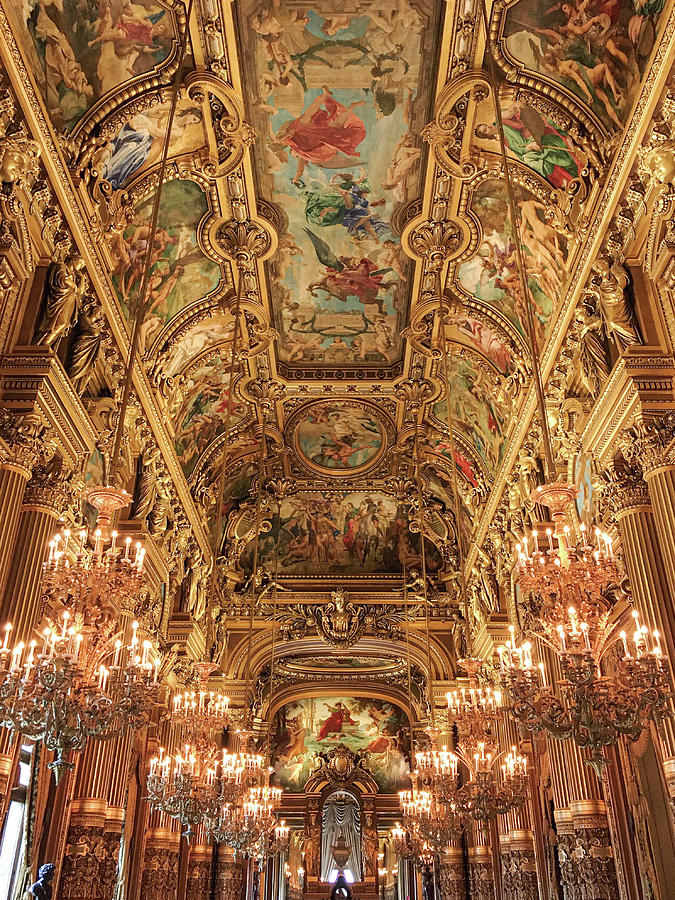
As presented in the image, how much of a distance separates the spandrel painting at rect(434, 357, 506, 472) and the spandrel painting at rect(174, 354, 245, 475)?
4312 mm

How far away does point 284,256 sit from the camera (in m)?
13.4

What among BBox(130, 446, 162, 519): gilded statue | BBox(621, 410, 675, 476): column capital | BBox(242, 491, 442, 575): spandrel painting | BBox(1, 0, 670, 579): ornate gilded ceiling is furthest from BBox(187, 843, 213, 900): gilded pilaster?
BBox(621, 410, 675, 476): column capital

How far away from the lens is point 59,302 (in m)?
9.01

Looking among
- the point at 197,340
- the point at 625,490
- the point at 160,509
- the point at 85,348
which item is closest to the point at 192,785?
the point at 85,348

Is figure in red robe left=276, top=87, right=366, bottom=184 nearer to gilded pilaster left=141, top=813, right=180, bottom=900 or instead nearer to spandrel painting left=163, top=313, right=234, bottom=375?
spandrel painting left=163, top=313, right=234, bottom=375

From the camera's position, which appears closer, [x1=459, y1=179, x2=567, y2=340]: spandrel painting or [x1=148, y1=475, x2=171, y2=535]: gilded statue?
[x1=459, y1=179, x2=567, y2=340]: spandrel painting

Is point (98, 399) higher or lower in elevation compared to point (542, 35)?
lower

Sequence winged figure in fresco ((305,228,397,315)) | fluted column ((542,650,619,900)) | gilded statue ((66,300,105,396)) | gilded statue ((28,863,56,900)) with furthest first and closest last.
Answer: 1. winged figure in fresco ((305,228,397,315))
2. fluted column ((542,650,619,900))
3. gilded statue ((66,300,105,396))
4. gilded statue ((28,863,56,900))

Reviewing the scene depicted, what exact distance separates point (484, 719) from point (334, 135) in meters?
8.20

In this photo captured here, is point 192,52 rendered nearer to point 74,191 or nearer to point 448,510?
point 74,191

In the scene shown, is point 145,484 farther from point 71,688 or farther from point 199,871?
point 199,871

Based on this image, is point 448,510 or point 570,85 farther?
point 448,510

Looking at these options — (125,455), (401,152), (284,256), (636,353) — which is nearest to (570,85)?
(401,152)

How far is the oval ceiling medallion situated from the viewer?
17438mm
